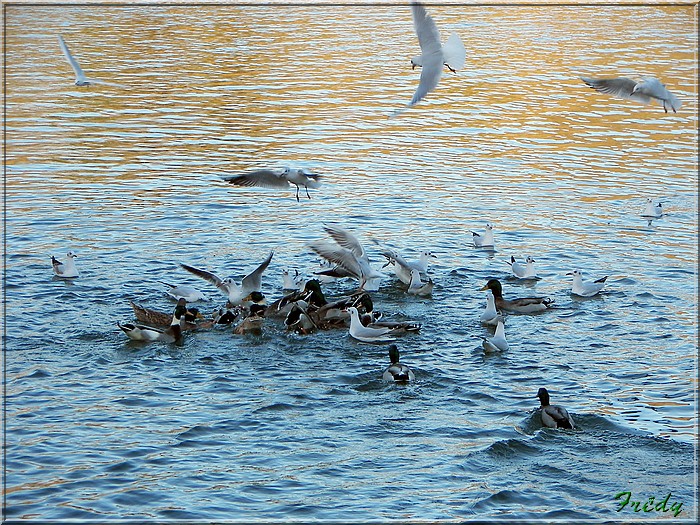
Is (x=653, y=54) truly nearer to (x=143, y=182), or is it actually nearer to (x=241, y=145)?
(x=241, y=145)

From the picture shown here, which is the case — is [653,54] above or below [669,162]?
above

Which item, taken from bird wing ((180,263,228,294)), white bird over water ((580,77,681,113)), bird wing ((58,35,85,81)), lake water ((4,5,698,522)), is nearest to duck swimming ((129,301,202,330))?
lake water ((4,5,698,522))

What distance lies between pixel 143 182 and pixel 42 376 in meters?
9.18

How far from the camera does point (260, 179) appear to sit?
15.1 metres

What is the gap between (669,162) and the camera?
22641 mm

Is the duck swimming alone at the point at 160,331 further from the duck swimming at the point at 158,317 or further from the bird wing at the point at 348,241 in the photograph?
the bird wing at the point at 348,241

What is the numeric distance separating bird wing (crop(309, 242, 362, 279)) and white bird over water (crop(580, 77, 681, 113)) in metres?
4.39

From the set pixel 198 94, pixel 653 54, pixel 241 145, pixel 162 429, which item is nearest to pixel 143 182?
pixel 241 145

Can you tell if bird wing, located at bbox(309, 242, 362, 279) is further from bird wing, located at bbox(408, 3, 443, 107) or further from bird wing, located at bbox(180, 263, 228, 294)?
bird wing, located at bbox(408, 3, 443, 107)

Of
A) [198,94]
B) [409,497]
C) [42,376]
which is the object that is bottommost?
[409,497]

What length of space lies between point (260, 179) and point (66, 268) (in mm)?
3250

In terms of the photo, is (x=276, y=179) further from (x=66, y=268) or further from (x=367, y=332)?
(x=66, y=268)
